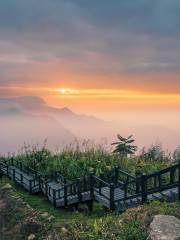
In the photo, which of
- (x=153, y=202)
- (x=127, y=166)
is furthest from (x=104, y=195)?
(x=127, y=166)

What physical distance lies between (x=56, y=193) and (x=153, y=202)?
791 centimetres

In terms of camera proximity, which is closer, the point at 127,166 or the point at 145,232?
the point at 145,232

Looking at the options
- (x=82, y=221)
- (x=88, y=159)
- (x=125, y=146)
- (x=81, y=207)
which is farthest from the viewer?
(x=125, y=146)

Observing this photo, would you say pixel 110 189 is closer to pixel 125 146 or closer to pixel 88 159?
pixel 88 159

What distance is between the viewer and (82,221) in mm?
17344

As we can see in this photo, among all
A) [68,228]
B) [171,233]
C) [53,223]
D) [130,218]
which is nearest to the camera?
[171,233]

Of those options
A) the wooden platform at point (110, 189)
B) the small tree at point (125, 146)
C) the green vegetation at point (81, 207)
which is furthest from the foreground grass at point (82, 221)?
the small tree at point (125, 146)

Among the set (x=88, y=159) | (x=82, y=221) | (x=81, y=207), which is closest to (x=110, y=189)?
(x=82, y=221)

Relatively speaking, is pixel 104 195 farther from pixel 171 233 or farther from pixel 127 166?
pixel 127 166

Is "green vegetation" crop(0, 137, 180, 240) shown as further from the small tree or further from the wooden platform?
the wooden platform

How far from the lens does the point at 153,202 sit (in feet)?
56.3

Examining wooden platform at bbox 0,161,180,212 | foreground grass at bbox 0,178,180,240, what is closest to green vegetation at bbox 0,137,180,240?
foreground grass at bbox 0,178,180,240

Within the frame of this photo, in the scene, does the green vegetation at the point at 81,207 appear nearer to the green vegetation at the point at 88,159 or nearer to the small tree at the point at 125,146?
the green vegetation at the point at 88,159

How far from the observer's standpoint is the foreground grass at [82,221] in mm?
15219
